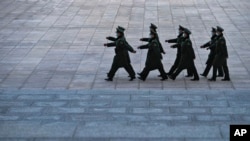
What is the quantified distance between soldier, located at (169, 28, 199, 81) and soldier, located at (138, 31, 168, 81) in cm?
51

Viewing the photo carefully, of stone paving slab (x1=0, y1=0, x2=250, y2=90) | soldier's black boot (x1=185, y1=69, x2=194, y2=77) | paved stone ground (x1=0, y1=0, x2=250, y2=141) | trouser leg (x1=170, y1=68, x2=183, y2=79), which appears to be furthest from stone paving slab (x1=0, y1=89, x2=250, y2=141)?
soldier's black boot (x1=185, y1=69, x2=194, y2=77)

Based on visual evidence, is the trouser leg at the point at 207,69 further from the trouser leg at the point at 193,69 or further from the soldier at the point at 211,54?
the trouser leg at the point at 193,69

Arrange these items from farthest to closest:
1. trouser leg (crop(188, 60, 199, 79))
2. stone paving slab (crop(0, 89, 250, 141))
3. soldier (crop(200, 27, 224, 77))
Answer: trouser leg (crop(188, 60, 199, 79)), soldier (crop(200, 27, 224, 77)), stone paving slab (crop(0, 89, 250, 141))

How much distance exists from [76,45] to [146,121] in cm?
753

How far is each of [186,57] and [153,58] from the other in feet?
2.97

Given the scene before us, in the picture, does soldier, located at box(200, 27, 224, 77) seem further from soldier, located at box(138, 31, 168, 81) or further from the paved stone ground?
soldier, located at box(138, 31, 168, 81)

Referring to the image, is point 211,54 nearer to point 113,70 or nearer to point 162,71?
point 162,71

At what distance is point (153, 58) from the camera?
12977 millimetres

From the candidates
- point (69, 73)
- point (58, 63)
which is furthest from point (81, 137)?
point (58, 63)

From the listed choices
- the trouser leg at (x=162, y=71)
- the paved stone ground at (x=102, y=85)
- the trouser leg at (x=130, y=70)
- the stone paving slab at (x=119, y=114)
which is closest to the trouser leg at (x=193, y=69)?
the paved stone ground at (x=102, y=85)

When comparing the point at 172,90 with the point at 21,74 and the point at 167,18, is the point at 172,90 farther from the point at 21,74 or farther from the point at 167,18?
the point at 167,18

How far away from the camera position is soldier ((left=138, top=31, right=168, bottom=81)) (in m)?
12.8

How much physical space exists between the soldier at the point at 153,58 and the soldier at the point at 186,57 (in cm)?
51

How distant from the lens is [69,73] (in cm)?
1398
